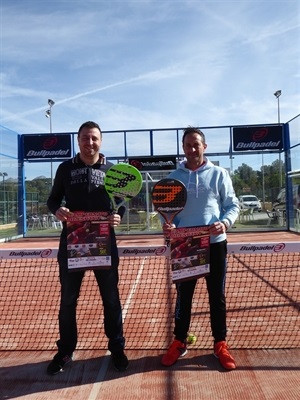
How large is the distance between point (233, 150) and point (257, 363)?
16.5m

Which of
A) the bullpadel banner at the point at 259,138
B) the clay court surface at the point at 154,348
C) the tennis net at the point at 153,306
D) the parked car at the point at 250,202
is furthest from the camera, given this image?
the parked car at the point at 250,202

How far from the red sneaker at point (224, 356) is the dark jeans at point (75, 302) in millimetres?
899

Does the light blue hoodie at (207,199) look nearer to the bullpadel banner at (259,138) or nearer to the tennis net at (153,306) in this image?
the tennis net at (153,306)

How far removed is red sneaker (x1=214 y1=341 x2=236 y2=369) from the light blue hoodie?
3.34 ft

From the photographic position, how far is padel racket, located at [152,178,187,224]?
3.91 meters

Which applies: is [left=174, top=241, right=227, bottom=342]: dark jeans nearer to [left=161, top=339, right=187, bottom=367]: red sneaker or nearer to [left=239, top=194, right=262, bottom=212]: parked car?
[left=161, top=339, right=187, bottom=367]: red sneaker

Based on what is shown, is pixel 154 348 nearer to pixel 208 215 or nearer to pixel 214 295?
pixel 214 295

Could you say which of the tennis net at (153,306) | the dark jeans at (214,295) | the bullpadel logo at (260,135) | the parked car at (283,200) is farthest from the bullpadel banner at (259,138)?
the dark jeans at (214,295)

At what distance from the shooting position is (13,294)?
25.4 ft

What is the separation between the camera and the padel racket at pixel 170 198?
12.8 feet

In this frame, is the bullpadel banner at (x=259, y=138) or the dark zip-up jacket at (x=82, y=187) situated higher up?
the bullpadel banner at (x=259, y=138)

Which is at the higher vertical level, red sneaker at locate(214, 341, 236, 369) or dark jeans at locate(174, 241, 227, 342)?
dark jeans at locate(174, 241, 227, 342)

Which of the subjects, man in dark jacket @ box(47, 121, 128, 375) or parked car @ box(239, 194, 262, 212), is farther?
parked car @ box(239, 194, 262, 212)

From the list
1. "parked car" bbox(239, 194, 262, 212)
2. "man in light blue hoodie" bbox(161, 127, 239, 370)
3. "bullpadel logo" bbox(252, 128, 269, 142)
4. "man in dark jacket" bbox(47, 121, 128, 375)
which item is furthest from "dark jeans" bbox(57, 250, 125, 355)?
"parked car" bbox(239, 194, 262, 212)
